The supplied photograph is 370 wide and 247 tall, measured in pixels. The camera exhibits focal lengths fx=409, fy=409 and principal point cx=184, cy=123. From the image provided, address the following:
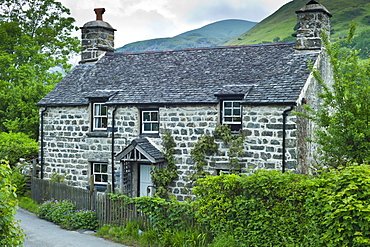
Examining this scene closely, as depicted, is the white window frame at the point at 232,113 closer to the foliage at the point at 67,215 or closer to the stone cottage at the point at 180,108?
the stone cottage at the point at 180,108

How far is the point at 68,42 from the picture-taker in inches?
1505

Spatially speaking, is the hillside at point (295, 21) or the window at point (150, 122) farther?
the hillside at point (295, 21)

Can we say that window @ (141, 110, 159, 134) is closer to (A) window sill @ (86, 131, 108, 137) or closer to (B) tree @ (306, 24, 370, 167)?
(A) window sill @ (86, 131, 108, 137)

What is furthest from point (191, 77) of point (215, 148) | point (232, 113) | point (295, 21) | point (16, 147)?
point (295, 21)

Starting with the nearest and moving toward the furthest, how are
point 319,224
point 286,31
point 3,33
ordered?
point 319,224
point 3,33
point 286,31

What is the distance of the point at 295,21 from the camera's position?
132m

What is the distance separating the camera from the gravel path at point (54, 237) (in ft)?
39.2

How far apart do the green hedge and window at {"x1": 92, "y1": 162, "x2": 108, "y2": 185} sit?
31.1 feet

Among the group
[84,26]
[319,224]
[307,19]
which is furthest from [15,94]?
[319,224]

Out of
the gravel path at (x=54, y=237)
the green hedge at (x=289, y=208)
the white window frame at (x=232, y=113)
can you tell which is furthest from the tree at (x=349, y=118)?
the gravel path at (x=54, y=237)

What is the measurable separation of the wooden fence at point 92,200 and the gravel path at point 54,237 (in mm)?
830

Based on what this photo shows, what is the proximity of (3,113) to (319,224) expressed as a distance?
23112 mm

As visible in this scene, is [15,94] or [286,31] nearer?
[15,94]

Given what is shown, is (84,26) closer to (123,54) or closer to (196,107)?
(123,54)
